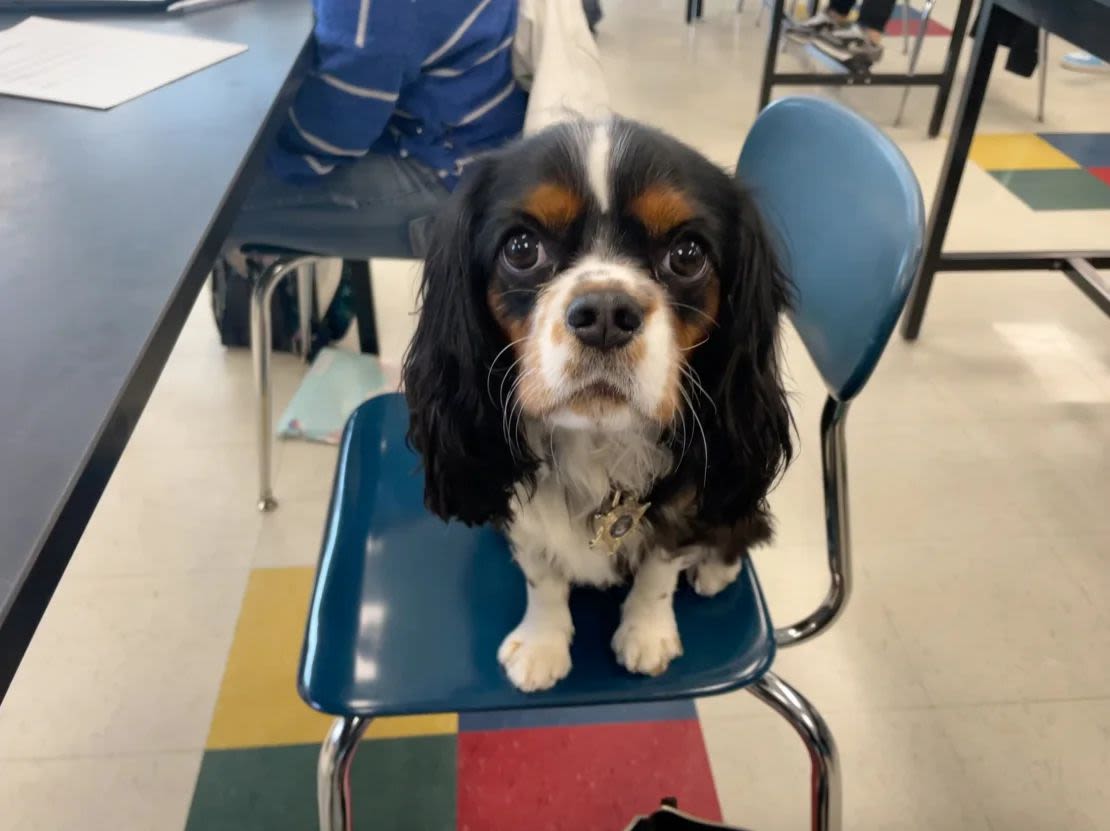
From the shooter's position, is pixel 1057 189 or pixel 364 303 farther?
pixel 1057 189

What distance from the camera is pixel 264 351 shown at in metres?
1.52

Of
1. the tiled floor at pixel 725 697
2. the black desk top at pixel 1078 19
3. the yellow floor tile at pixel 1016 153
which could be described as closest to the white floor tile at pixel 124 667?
the tiled floor at pixel 725 697

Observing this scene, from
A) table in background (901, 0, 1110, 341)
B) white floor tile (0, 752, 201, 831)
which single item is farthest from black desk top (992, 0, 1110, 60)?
white floor tile (0, 752, 201, 831)

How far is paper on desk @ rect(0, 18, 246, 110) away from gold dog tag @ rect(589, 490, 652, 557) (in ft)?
2.34

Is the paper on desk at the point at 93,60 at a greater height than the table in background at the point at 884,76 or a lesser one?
greater

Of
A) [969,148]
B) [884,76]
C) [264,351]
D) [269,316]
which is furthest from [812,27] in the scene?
[264,351]

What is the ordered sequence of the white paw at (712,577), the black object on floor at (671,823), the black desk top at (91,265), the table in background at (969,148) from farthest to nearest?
1. the table in background at (969,148)
2. the black object on floor at (671,823)
3. the white paw at (712,577)
4. the black desk top at (91,265)

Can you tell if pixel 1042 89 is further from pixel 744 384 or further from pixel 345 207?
pixel 744 384

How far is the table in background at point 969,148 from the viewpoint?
151 centimetres

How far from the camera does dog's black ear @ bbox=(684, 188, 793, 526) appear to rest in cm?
81

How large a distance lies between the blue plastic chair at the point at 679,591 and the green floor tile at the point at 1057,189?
7.16ft

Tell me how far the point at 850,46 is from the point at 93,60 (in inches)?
111

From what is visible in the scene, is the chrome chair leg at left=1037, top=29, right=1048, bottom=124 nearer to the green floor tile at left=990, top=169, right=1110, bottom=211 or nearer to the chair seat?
the green floor tile at left=990, top=169, right=1110, bottom=211

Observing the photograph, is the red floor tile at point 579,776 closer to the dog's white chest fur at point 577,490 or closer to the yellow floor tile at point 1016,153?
the dog's white chest fur at point 577,490
